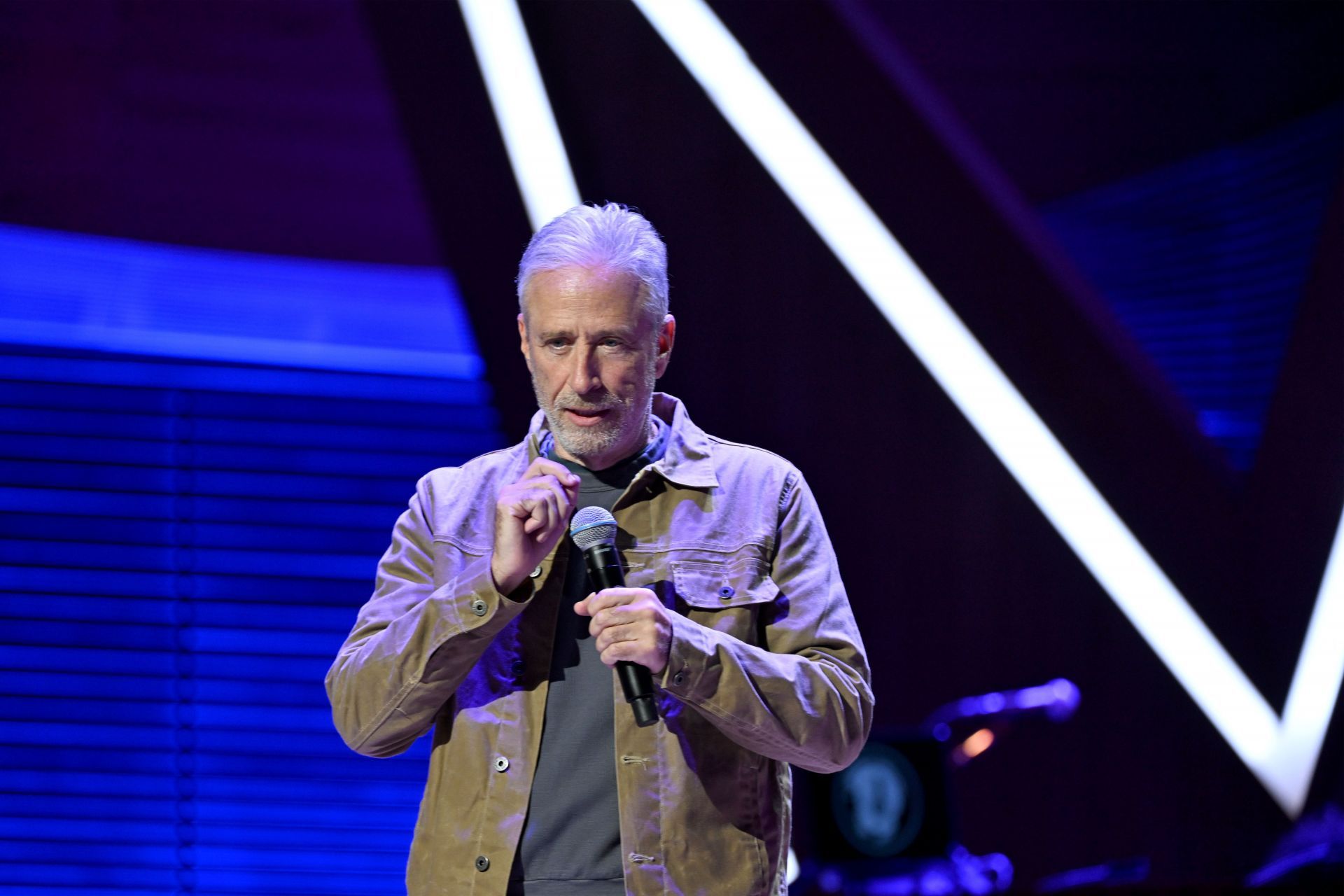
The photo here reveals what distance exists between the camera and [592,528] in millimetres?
1646

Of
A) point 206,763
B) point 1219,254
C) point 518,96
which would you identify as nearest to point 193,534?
point 206,763

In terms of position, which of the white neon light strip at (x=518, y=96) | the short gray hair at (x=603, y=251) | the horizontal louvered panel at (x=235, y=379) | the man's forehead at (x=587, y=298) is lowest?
the man's forehead at (x=587, y=298)

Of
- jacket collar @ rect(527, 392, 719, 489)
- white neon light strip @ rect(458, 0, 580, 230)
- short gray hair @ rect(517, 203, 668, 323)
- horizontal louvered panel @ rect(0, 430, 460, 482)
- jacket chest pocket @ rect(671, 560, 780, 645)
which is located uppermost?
white neon light strip @ rect(458, 0, 580, 230)

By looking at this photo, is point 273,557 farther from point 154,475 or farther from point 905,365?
point 905,365

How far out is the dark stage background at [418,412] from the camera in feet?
→ 11.1

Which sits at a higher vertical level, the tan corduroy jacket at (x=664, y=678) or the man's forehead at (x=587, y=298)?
the man's forehead at (x=587, y=298)

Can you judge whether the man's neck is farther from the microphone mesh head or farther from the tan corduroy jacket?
the microphone mesh head

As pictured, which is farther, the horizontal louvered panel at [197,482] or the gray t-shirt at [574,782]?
the horizontal louvered panel at [197,482]

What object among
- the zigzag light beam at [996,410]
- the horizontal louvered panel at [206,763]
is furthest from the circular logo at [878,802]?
the horizontal louvered panel at [206,763]

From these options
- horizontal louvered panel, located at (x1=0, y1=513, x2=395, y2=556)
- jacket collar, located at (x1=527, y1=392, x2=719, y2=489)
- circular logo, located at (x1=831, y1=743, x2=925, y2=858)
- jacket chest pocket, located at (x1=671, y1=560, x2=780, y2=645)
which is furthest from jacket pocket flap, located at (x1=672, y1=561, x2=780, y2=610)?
horizontal louvered panel, located at (x1=0, y1=513, x2=395, y2=556)

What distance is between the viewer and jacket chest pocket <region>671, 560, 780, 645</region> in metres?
1.74

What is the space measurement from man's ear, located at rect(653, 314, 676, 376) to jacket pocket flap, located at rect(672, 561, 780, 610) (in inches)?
11.2

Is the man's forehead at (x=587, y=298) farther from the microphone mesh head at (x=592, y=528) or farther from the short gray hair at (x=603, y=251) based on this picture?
the microphone mesh head at (x=592, y=528)

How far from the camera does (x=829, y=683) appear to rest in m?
1.65
